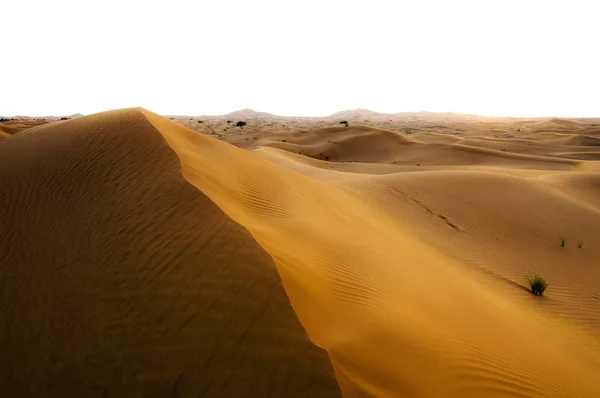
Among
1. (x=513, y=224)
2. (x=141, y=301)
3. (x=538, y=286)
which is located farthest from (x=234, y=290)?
(x=513, y=224)

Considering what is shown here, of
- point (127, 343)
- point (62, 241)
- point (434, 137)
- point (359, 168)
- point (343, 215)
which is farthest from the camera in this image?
point (434, 137)

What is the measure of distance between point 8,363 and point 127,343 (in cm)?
105

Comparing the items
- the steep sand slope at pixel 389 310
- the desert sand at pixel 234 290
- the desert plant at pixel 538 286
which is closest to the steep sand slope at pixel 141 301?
the desert sand at pixel 234 290

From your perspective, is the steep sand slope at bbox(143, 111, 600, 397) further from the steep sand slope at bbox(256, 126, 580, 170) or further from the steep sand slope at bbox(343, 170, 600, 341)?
the steep sand slope at bbox(256, 126, 580, 170)

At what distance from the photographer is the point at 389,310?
4.10 m

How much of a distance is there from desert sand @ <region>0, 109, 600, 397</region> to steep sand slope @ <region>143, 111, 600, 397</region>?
0.03 m

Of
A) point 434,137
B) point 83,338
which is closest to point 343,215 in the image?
point 83,338

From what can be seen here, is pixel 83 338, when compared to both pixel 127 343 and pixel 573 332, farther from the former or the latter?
pixel 573 332

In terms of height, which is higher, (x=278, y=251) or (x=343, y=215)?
(x=278, y=251)

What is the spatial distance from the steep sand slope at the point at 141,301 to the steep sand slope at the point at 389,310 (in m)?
0.28

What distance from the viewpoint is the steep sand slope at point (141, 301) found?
2822 mm

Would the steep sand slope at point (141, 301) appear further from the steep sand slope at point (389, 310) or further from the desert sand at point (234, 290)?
the steep sand slope at point (389, 310)

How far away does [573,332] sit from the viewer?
583cm

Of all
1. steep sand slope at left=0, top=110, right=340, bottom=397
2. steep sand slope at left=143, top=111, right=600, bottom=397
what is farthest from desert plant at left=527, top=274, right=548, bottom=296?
steep sand slope at left=0, top=110, right=340, bottom=397
